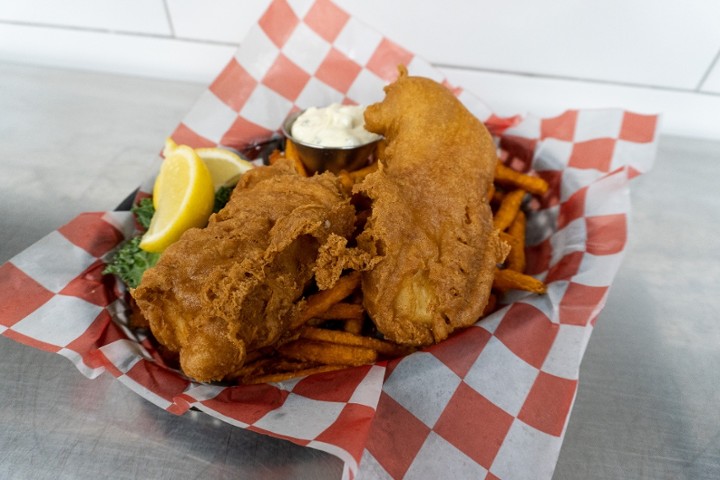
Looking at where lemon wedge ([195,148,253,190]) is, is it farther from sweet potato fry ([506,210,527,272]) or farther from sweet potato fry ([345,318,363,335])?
sweet potato fry ([506,210,527,272])

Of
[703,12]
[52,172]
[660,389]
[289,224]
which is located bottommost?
[52,172]

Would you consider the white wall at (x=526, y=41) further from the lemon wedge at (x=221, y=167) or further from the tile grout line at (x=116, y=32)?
the lemon wedge at (x=221, y=167)

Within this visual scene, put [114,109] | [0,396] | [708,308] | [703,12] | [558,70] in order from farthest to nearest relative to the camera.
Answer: [114,109] → [558,70] → [703,12] → [708,308] → [0,396]

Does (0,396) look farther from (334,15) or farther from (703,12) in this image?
(703,12)

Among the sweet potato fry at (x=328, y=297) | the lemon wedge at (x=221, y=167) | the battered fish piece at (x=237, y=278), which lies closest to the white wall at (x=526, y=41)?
the lemon wedge at (x=221, y=167)

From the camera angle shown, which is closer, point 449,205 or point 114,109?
point 449,205

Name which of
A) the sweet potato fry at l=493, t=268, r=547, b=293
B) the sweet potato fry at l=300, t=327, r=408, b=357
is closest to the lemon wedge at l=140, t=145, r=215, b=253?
the sweet potato fry at l=300, t=327, r=408, b=357

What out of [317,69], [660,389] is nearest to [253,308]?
[660,389]
